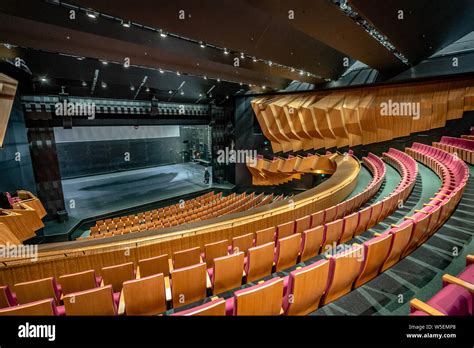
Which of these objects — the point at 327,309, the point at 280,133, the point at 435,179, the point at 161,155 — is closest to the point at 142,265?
the point at 327,309

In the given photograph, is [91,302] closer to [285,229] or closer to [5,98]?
[285,229]

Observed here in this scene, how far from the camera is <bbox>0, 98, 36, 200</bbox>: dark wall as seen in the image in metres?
4.96

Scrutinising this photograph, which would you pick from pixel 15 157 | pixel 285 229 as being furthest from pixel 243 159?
pixel 285 229

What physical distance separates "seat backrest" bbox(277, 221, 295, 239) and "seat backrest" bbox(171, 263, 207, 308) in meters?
1.04

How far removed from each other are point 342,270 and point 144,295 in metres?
1.24

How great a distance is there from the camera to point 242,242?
2.35 m

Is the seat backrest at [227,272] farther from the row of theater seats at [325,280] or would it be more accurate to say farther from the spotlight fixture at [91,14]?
the spotlight fixture at [91,14]

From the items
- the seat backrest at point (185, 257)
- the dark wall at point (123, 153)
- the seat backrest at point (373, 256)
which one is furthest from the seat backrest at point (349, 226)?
the dark wall at point (123, 153)

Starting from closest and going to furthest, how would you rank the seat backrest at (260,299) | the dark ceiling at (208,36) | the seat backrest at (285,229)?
1. the seat backrest at (260,299)
2. the seat backrest at (285,229)
3. the dark ceiling at (208,36)

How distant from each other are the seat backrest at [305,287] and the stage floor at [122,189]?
6.92m

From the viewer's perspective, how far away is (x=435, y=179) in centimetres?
415

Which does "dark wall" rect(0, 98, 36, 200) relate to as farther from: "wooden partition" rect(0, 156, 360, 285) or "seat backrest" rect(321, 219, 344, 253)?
"seat backrest" rect(321, 219, 344, 253)

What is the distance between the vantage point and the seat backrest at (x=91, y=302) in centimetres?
136

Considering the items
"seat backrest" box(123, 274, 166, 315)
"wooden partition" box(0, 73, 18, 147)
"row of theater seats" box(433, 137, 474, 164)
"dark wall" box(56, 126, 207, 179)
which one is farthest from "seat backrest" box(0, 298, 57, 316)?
"dark wall" box(56, 126, 207, 179)
